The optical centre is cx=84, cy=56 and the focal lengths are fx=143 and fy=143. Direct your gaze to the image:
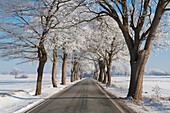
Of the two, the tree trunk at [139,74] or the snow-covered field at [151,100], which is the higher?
the tree trunk at [139,74]

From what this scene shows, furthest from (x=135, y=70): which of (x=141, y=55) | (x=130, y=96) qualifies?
(x=130, y=96)

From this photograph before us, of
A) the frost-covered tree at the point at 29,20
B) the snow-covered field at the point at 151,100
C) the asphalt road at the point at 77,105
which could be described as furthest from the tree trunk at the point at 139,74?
the frost-covered tree at the point at 29,20

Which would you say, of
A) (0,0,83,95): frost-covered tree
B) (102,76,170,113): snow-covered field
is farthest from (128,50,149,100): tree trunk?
(0,0,83,95): frost-covered tree

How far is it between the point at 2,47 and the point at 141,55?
10900mm

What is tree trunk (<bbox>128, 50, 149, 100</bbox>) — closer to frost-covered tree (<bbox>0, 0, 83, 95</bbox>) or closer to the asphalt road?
the asphalt road

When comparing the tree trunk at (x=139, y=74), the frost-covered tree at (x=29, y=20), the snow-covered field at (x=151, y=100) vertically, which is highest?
the frost-covered tree at (x=29, y=20)

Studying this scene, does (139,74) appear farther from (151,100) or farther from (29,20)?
(29,20)

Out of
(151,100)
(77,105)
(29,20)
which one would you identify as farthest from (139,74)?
(29,20)

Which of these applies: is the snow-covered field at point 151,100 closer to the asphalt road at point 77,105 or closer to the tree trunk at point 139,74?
the tree trunk at point 139,74

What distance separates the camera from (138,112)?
21.6 ft

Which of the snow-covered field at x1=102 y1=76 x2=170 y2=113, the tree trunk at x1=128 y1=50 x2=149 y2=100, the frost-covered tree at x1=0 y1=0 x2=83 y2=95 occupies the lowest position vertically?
the snow-covered field at x1=102 y1=76 x2=170 y2=113

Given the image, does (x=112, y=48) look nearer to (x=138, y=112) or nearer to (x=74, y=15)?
(x=74, y=15)

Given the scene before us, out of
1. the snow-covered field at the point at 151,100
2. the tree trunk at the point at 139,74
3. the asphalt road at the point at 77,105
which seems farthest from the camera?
the tree trunk at the point at 139,74

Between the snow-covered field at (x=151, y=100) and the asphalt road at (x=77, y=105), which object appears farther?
the snow-covered field at (x=151, y=100)
